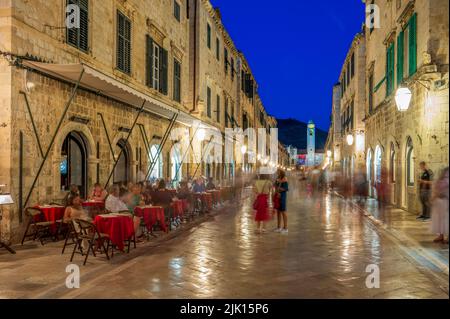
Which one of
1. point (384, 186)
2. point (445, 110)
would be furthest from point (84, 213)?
point (384, 186)

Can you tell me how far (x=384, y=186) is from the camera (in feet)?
59.8

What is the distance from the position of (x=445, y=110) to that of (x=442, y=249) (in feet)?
17.0

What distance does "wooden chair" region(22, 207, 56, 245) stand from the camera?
32.9 ft

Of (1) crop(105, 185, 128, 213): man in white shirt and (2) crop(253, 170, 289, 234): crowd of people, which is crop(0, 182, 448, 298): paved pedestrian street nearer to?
(2) crop(253, 170, 289, 234): crowd of people

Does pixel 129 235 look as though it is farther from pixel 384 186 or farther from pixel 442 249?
pixel 384 186

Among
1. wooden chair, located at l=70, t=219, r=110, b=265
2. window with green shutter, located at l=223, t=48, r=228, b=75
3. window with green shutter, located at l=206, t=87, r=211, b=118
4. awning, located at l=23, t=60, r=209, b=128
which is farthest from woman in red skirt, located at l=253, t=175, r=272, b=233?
window with green shutter, located at l=223, t=48, r=228, b=75

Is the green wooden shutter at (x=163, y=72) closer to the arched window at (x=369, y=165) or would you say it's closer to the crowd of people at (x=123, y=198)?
the crowd of people at (x=123, y=198)

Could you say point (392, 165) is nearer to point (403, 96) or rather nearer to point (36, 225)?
point (403, 96)

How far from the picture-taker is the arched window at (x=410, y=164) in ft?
55.4

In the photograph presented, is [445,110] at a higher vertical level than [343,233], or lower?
higher

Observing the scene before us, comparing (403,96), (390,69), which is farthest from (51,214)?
(390,69)

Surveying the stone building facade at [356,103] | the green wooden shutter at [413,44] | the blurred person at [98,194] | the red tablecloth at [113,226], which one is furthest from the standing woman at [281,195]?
the stone building facade at [356,103]

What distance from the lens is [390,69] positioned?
20031 millimetres

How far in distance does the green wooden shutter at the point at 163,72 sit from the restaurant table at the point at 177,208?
7193 millimetres
